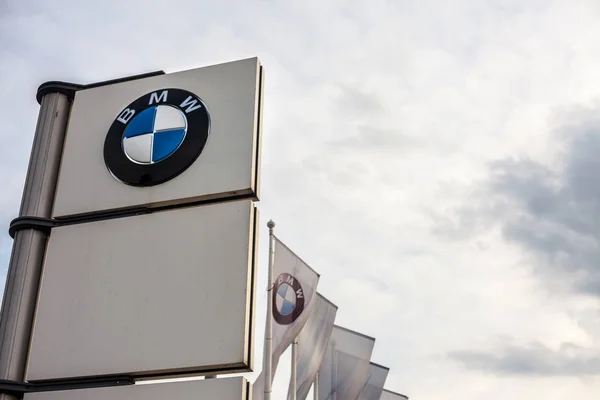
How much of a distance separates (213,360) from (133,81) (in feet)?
8.99

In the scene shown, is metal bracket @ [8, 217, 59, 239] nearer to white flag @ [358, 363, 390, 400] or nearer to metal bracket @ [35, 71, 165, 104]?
metal bracket @ [35, 71, 165, 104]

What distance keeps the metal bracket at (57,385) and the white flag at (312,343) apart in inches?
726

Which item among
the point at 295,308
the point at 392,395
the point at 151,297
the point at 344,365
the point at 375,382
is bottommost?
the point at 151,297

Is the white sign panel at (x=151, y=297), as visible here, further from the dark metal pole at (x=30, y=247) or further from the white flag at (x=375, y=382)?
the white flag at (x=375, y=382)

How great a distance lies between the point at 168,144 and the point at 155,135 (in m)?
0.15

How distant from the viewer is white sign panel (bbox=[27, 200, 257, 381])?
5527 millimetres

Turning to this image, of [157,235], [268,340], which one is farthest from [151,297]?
[268,340]

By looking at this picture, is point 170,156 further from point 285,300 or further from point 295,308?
point 295,308

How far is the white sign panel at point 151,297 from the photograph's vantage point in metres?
5.53

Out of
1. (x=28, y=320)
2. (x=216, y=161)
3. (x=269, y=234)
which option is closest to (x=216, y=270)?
(x=216, y=161)

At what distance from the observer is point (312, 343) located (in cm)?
2516

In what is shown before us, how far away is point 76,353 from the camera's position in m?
A: 5.82

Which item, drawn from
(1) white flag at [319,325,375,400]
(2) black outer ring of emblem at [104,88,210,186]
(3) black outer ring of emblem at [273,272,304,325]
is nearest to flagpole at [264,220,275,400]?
(3) black outer ring of emblem at [273,272,304,325]

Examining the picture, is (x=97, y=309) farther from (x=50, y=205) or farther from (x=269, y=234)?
(x=269, y=234)
